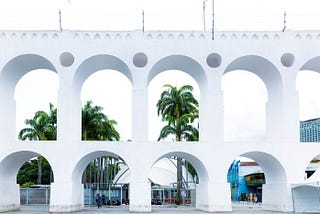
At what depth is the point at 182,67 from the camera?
3516 cm

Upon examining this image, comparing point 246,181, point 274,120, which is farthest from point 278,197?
point 246,181

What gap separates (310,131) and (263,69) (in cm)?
5047

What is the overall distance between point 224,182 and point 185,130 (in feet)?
48.9

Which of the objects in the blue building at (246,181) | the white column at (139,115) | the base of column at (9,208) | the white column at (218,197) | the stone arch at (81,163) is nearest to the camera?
the white column at (218,197)

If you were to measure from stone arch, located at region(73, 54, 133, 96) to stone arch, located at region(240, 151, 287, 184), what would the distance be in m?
9.15

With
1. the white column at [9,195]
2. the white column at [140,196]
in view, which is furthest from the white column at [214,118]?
the white column at [9,195]

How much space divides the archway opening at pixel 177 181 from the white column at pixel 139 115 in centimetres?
187

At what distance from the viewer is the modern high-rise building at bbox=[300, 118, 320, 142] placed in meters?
78.0

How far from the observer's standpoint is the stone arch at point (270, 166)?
32938 millimetres

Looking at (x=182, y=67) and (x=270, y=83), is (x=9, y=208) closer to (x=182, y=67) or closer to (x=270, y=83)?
(x=182, y=67)

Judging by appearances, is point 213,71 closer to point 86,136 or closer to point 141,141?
point 141,141

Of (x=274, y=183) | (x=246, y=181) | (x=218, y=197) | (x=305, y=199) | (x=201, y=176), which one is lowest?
(x=305, y=199)

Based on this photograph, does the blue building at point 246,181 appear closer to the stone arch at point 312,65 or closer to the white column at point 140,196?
the stone arch at point 312,65

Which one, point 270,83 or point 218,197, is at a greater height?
point 270,83
